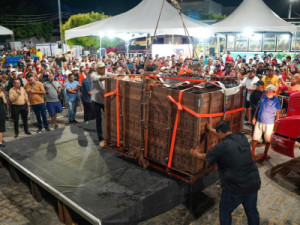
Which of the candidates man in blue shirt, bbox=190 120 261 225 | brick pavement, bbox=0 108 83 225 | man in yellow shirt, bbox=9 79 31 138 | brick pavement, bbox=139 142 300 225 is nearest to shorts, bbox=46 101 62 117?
man in yellow shirt, bbox=9 79 31 138

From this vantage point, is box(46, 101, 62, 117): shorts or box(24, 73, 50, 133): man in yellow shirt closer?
box(24, 73, 50, 133): man in yellow shirt

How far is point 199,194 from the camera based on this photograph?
5.37 m

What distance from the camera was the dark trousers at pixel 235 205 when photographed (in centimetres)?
372

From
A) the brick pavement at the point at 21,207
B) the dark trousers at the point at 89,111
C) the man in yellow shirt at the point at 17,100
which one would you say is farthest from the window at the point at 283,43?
the brick pavement at the point at 21,207

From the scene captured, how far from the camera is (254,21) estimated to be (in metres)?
12.0

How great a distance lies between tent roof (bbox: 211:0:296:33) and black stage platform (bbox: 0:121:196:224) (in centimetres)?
877

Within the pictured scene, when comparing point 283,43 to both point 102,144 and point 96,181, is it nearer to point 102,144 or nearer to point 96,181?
point 102,144

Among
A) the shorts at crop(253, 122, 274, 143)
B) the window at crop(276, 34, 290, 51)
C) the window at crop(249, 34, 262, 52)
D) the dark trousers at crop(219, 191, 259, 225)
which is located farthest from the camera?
the window at crop(249, 34, 262, 52)

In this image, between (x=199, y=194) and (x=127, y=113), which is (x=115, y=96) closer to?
(x=127, y=113)

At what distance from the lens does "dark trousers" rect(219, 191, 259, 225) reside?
372 cm

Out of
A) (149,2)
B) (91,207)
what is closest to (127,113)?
(91,207)

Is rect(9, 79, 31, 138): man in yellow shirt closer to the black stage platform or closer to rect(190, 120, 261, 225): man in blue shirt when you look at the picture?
the black stage platform

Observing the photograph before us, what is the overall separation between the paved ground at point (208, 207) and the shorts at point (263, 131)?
2.57 ft

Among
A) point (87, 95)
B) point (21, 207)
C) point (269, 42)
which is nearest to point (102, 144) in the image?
point (21, 207)
